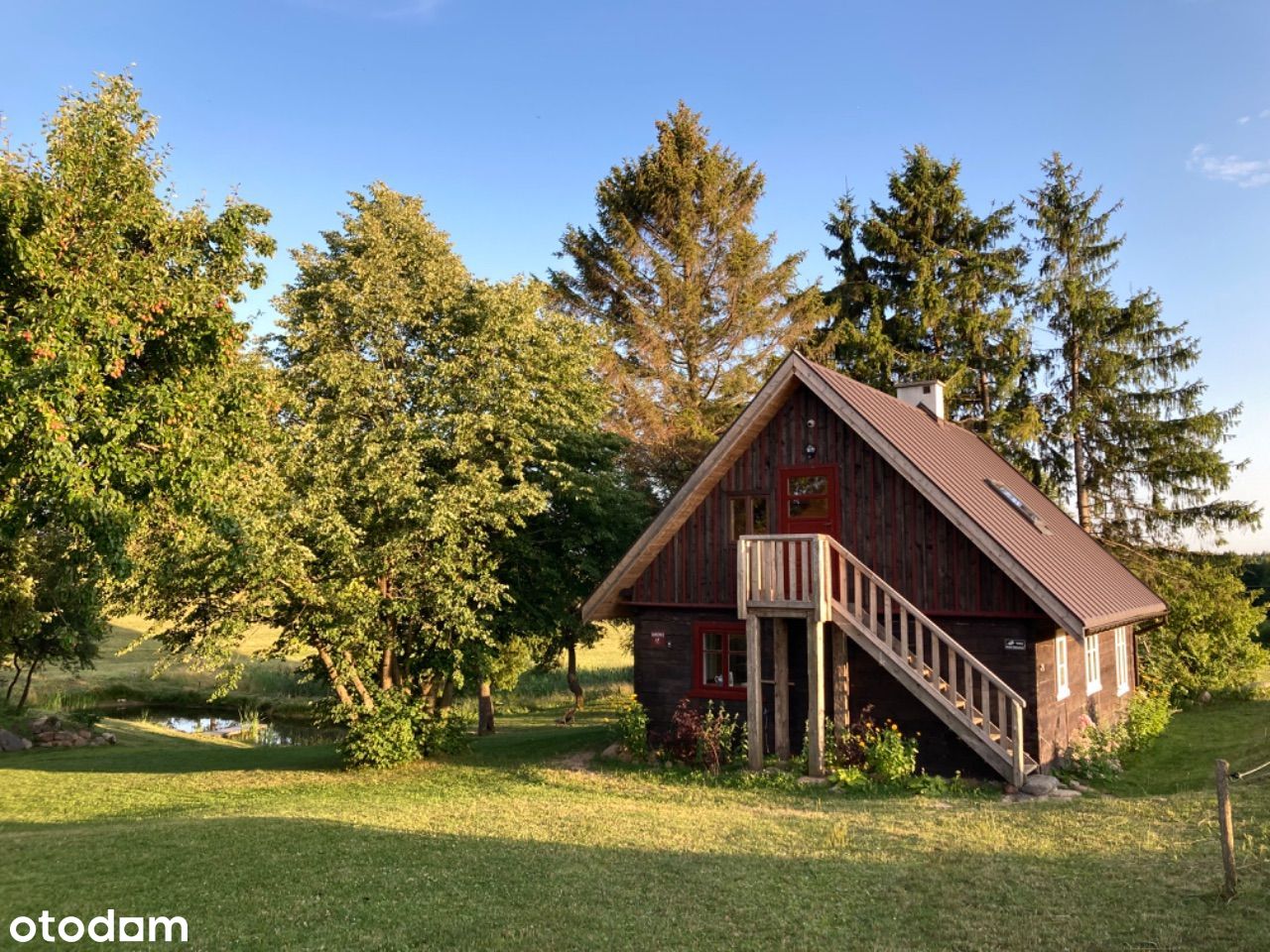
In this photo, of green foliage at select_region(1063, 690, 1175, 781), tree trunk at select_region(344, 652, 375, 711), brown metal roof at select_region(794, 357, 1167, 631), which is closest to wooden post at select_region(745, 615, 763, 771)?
brown metal roof at select_region(794, 357, 1167, 631)

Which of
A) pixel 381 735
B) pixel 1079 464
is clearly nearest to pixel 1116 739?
pixel 381 735

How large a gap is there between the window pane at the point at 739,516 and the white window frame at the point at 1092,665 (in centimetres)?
740

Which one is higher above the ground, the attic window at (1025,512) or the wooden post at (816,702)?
the attic window at (1025,512)

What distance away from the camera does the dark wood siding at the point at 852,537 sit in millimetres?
14977

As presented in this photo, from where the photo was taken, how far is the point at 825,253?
33.8 m

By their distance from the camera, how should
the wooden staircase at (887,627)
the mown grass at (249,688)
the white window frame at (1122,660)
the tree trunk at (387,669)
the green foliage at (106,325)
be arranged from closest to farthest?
the green foliage at (106,325) → the wooden staircase at (887,627) → the tree trunk at (387,669) → the white window frame at (1122,660) → the mown grass at (249,688)

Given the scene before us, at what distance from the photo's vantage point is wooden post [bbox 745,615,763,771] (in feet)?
50.8

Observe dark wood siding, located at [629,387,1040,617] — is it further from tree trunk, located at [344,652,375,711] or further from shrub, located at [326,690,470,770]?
tree trunk, located at [344,652,375,711]

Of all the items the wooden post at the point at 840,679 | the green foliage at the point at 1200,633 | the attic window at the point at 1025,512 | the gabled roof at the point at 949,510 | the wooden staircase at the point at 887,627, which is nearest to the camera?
the wooden staircase at the point at 887,627

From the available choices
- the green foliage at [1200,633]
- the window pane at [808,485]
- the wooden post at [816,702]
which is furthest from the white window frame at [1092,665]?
the green foliage at [1200,633]

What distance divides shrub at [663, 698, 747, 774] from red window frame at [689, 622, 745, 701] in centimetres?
27

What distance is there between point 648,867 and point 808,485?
29.7 feet

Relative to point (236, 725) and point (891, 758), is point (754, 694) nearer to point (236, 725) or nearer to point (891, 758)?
point (891, 758)

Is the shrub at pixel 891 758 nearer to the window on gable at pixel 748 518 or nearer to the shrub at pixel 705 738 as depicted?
the shrub at pixel 705 738
